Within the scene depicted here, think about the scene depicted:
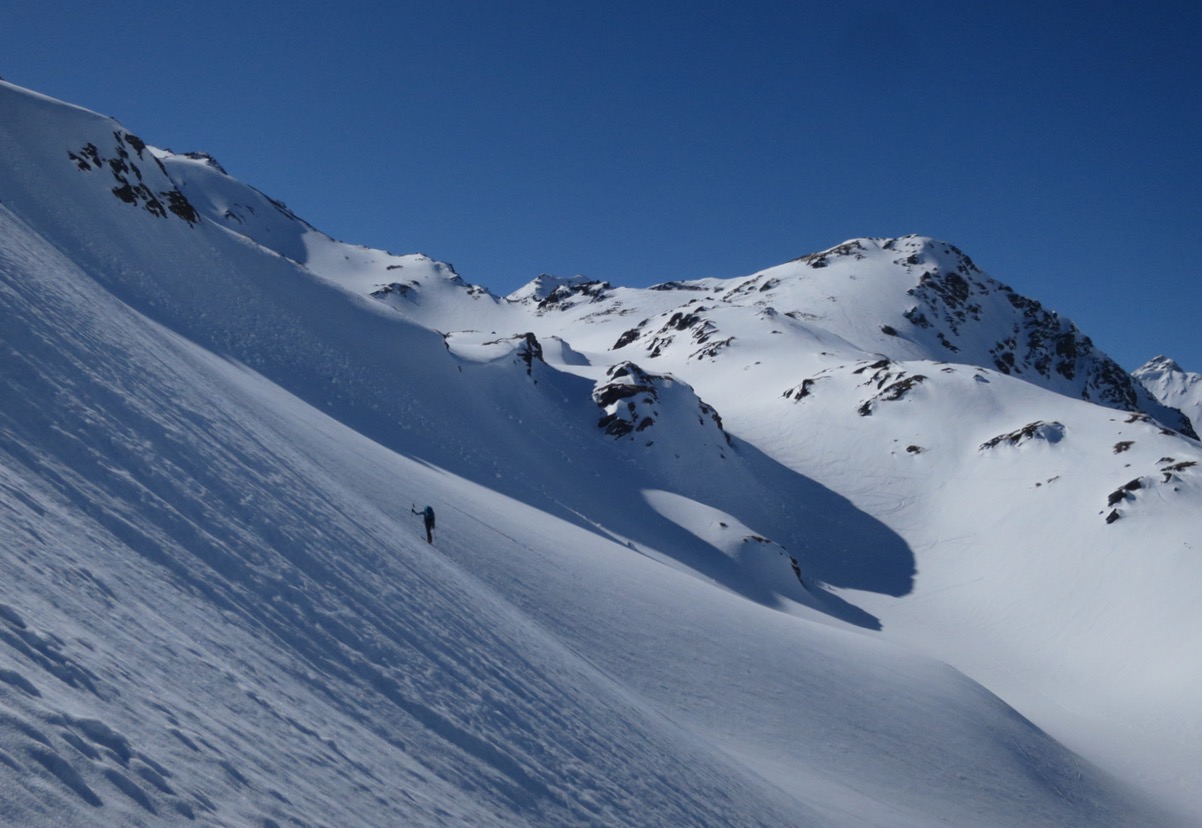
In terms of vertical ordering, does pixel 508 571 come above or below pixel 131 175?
below

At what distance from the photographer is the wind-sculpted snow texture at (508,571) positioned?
19.4ft

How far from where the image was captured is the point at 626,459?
46.6 m

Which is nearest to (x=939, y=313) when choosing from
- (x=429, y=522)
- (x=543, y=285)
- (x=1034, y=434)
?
(x=1034, y=434)

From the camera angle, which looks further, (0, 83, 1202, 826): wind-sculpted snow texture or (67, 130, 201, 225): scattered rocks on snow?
(67, 130, 201, 225): scattered rocks on snow

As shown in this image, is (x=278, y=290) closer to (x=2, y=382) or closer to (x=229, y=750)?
(x=2, y=382)

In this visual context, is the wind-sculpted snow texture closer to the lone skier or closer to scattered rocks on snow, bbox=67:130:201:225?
scattered rocks on snow, bbox=67:130:201:225

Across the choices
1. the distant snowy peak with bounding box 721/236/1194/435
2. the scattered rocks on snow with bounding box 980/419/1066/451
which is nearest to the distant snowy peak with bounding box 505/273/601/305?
the distant snowy peak with bounding box 721/236/1194/435

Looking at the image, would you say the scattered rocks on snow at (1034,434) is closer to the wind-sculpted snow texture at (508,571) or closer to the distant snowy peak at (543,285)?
the wind-sculpted snow texture at (508,571)

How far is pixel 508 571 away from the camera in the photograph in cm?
1736

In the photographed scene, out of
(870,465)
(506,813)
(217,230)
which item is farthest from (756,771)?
(870,465)

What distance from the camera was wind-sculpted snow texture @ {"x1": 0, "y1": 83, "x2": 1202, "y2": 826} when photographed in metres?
5.91

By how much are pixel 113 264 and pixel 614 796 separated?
27981 mm

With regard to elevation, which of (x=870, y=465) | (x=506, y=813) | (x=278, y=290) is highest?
(x=870, y=465)

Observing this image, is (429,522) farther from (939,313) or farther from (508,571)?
(939,313)
